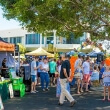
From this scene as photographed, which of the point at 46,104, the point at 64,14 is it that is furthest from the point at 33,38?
the point at 46,104

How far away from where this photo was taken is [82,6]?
13.2 m

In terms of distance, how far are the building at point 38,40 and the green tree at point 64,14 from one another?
128 feet

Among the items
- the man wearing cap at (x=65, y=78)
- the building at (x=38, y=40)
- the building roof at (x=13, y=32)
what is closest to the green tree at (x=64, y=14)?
the man wearing cap at (x=65, y=78)

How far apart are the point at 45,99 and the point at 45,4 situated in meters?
3.95

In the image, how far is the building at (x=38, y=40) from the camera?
56.7 metres

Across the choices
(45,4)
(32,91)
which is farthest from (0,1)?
(32,91)

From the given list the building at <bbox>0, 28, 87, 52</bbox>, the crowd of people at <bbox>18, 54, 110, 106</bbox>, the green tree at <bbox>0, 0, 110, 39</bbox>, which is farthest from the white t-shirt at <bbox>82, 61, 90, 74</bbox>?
the building at <bbox>0, 28, 87, 52</bbox>

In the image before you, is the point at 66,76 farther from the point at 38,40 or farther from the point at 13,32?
the point at 13,32

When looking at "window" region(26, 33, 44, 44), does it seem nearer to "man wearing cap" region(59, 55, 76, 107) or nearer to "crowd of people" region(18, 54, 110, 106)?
"crowd of people" region(18, 54, 110, 106)

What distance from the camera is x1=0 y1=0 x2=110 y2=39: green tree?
13.3 metres

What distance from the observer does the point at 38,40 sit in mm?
61875

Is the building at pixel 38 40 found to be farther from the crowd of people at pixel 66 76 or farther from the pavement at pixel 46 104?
the pavement at pixel 46 104

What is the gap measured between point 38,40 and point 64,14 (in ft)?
158

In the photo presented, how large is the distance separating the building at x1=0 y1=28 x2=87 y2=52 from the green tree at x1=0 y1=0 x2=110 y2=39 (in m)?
39.0
